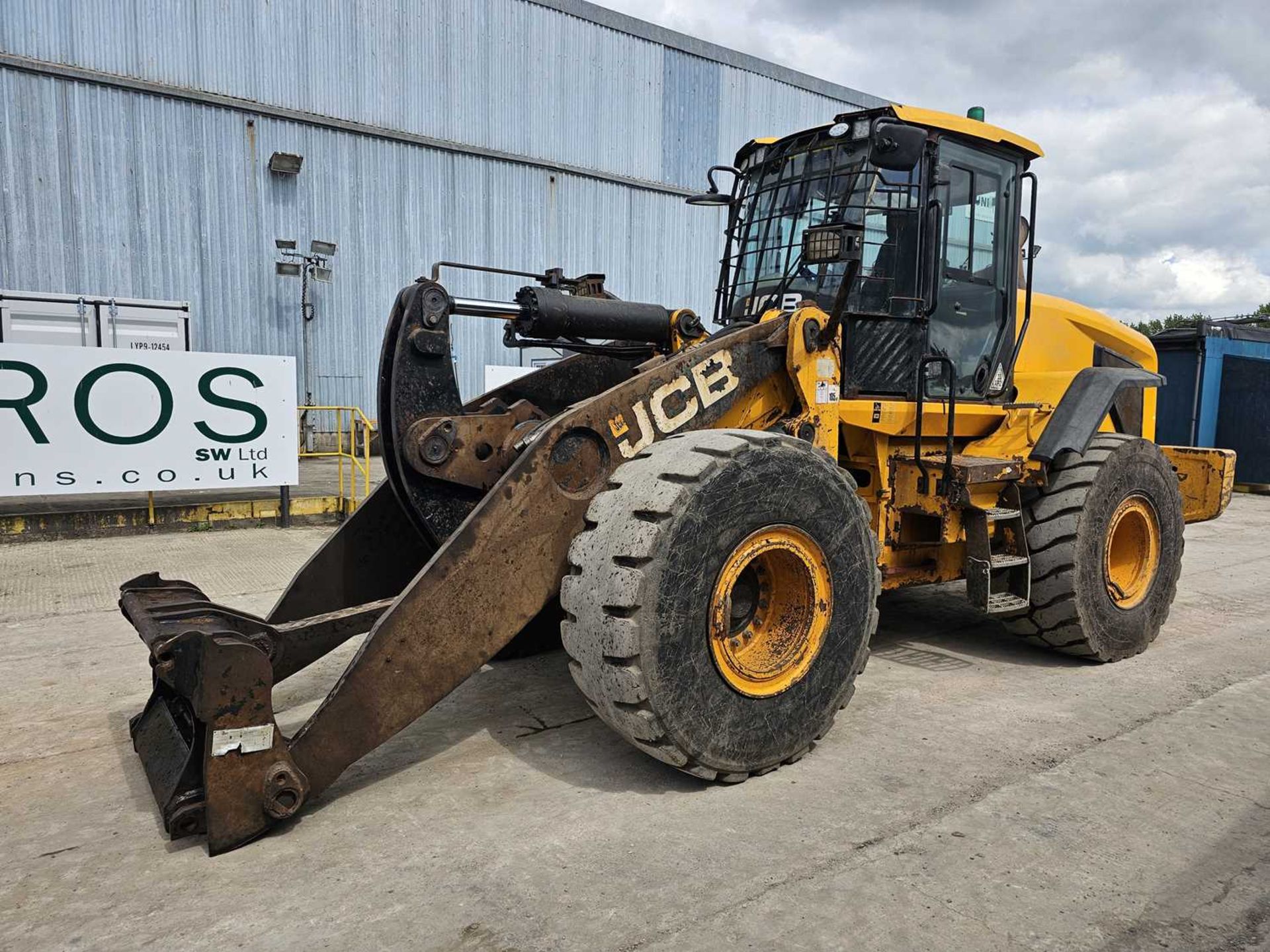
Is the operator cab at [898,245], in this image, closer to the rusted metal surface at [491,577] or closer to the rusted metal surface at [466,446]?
the rusted metal surface at [491,577]

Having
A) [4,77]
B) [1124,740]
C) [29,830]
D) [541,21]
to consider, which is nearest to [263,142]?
[4,77]

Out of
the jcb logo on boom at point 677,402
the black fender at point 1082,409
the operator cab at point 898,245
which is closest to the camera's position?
the jcb logo on boom at point 677,402

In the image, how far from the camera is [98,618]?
597cm

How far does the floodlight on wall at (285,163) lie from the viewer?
55.1 feet

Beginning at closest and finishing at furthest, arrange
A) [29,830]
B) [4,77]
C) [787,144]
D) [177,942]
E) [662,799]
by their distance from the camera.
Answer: [177,942] → [29,830] → [662,799] → [787,144] → [4,77]

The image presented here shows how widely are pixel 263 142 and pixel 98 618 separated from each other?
44.9ft

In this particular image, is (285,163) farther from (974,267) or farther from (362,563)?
(974,267)

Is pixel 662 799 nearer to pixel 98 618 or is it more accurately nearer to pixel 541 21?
pixel 98 618

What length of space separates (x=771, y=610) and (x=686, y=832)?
1.05 m

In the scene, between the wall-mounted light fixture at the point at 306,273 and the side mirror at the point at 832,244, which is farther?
the wall-mounted light fixture at the point at 306,273

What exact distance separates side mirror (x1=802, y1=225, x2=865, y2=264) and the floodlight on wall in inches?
608

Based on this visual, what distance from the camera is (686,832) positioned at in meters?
3.10

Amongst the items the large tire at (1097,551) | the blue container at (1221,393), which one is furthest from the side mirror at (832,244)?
the blue container at (1221,393)

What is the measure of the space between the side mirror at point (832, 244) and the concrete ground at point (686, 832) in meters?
2.16
